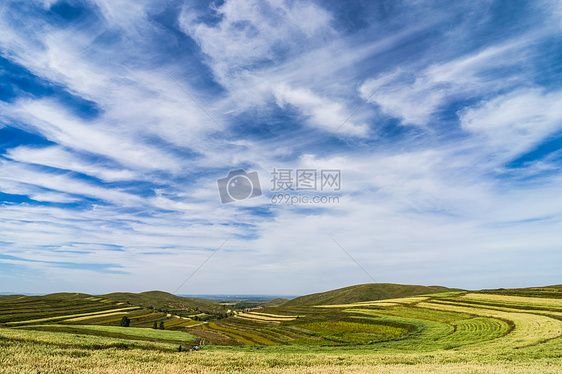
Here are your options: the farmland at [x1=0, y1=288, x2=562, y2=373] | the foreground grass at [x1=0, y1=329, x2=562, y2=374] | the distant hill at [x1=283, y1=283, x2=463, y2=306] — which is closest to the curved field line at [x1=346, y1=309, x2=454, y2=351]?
the farmland at [x1=0, y1=288, x2=562, y2=373]

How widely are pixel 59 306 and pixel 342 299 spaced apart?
142235 millimetres

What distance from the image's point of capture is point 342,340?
5078 cm

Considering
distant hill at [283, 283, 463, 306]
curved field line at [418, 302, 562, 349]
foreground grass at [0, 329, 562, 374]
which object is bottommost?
distant hill at [283, 283, 463, 306]

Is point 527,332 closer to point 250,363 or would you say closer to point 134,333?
point 250,363

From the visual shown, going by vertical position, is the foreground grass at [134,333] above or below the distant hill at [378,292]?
above

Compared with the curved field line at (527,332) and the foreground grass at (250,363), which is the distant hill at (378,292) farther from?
the foreground grass at (250,363)

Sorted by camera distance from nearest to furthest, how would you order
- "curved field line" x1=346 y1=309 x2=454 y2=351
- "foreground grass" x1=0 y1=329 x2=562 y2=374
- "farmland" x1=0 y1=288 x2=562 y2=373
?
"foreground grass" x1=0 y1=329 x2=562 y2=374 → "farmland" x1=0 y1=288 x2=562 y2=373 → "curved field line" x1=346 y1=309 x2=454 y2=351

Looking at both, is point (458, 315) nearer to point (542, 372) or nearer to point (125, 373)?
point (542, 372)

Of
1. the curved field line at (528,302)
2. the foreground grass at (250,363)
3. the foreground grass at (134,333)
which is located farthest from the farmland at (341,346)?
the foreground grass at (134,333)

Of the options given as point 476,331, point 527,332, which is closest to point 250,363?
point 476,331

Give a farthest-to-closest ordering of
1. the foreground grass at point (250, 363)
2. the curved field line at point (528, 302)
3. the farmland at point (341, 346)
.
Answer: the curved field line at point (528, 302) < the farmland at point (341, 346) < the foreground grass at point (250, 363)

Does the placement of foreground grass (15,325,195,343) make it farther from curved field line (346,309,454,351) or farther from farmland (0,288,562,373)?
curved field line (346,309,454,351)

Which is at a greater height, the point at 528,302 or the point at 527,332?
the point at 527,332

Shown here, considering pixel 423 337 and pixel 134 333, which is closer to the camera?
pixel 423 337
